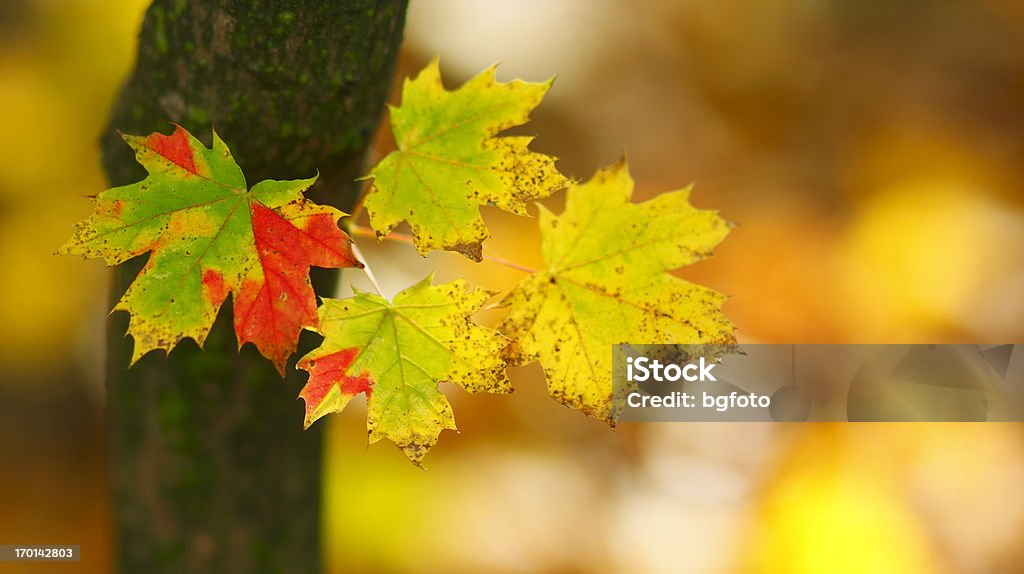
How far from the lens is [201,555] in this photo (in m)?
0.70

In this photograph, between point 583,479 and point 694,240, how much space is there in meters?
1.26

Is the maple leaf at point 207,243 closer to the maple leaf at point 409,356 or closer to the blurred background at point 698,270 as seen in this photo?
the maple leaf at point 409,356

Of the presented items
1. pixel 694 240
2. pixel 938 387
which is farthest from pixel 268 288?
pixel 938 387

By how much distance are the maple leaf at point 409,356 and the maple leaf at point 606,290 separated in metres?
0.04

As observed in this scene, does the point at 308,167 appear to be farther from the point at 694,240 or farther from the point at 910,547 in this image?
the point at 910,547

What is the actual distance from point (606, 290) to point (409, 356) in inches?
5.7

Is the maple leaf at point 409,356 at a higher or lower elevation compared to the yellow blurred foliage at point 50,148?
lower

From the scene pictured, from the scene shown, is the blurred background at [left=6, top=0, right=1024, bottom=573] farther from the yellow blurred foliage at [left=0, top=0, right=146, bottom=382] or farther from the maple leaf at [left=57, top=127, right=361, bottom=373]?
the maple leaf at [left=57, top=127, right=361, bottom=373]

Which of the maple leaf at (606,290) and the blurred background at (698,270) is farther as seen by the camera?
the blurred background at (698,270)

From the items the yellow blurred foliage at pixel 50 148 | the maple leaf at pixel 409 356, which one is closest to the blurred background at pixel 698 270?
the yellow blurred foliage at pixel 50 148

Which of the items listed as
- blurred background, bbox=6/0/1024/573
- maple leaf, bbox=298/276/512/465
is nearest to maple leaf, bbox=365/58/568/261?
maple leaf, bbox=298/276/512/465

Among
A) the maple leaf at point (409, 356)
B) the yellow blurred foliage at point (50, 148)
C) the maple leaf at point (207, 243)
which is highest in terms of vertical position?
the yellow blurred foliage at point (50, 148)

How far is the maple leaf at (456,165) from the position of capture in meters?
0.45

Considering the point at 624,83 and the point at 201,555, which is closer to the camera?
the point at 201,555
